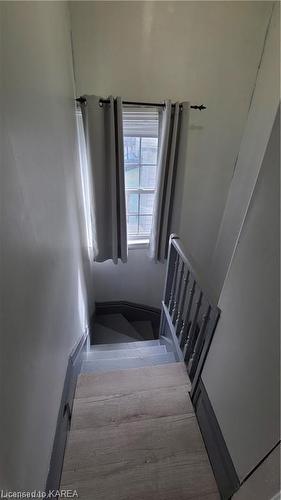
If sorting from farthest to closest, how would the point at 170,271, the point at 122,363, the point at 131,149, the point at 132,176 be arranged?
the point at 132,176, the point at 131,149, the point at 170,271, the point at 122,363

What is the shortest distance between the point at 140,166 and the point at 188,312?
1496 millimetres

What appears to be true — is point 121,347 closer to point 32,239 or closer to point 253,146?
point 32,239

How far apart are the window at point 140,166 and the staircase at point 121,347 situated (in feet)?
3.71

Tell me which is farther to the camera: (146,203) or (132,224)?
(132,224)

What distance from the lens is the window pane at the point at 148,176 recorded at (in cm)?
241

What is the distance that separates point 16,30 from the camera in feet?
2.39

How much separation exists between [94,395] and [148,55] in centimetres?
249

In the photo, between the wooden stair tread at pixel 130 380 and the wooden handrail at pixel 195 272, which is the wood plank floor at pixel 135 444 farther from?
the wooden handrail at pixel 195 272

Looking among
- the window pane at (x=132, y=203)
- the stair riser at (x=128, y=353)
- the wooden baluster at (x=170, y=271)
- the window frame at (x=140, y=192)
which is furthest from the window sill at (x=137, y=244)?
the stair riser at (x=128, y=353)

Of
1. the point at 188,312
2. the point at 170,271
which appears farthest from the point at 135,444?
the point at 170,271

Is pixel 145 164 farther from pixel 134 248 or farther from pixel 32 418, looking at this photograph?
pixel 32 418

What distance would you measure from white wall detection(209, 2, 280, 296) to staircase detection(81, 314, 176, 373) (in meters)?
0.95

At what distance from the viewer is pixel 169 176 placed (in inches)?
87.4

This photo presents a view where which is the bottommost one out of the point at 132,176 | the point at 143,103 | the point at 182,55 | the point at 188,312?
the point at 188,312
